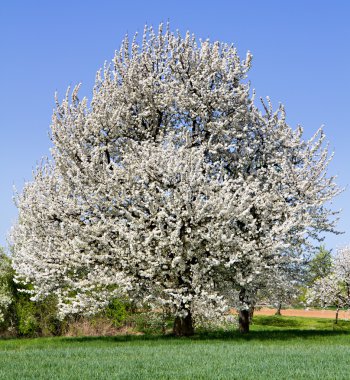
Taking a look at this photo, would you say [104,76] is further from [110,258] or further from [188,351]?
[188,351]

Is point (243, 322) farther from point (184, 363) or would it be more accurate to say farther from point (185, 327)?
point (184, 363)

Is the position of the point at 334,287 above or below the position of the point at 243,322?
above

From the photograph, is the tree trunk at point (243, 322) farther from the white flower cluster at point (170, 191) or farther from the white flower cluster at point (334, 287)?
the white flower cluster at point (334, 287)

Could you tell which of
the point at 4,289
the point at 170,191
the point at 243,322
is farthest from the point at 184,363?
the point at 4,289

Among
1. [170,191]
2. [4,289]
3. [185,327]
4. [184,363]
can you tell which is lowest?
[184,363]

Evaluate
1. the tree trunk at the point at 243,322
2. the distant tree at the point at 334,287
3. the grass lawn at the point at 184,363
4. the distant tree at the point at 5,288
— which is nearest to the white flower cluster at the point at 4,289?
the distant tree at the point at 5,288

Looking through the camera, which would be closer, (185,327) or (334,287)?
(185,327)

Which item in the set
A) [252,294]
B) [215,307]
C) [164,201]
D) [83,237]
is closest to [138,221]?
[164,201]

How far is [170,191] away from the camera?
24969 millimetres

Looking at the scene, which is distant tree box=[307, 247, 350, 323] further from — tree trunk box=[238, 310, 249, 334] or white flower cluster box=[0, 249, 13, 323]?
white flower cluster box=[0, 249, 13, 323]

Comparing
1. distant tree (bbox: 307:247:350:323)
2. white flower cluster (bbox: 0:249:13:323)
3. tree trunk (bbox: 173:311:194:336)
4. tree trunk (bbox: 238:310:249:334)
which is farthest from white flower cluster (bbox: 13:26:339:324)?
distant tree (bbox: 307:247:350:323)

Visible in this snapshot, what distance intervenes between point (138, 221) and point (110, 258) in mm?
2339

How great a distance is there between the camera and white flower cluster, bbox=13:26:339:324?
24625mm

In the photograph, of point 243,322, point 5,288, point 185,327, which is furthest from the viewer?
point 5,288
